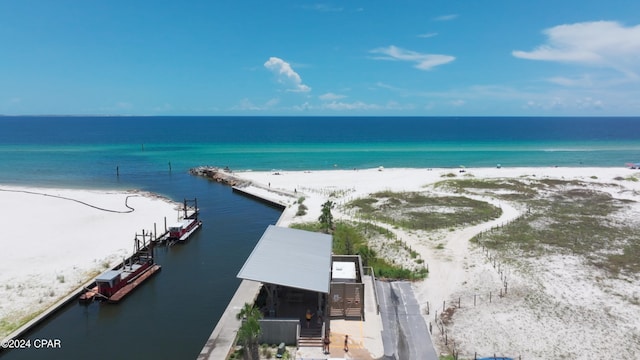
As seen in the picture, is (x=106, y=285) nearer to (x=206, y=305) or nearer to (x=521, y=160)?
(x=206, y=305)

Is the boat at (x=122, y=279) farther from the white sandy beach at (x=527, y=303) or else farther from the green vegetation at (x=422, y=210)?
the green vegetation at (x=422, y=210)

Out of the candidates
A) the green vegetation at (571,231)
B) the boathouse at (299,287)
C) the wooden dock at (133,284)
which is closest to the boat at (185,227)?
the wooden dock at (133,284)

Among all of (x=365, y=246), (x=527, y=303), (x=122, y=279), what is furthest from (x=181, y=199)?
(x=527, y=303)

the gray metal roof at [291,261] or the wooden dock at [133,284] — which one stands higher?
the gray metal roof at [291,261]

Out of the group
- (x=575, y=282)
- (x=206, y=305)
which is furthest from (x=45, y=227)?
(x=575, y=282)

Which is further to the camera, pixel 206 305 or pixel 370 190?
pixel 370 190

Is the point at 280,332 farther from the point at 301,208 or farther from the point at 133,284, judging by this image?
the point at 301,208
